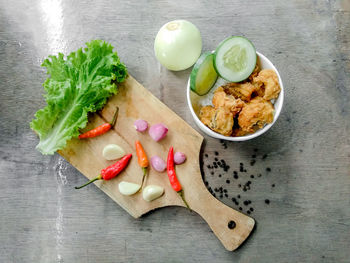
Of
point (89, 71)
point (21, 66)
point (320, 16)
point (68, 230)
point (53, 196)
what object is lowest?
point (68, 230)

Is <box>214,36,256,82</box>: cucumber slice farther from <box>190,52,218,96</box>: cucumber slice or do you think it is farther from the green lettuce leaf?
the green lettuce leaf

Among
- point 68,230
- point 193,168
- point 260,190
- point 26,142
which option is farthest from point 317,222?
point 26,142

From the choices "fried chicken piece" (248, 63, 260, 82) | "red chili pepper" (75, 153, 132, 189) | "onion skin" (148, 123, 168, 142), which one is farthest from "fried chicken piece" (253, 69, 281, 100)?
"red chili pepper" (75, 153, 132, 189)

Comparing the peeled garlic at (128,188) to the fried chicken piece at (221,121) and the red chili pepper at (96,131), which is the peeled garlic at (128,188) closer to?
the red chili pepper at (96,131)

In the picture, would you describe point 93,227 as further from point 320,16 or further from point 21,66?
point 320,16

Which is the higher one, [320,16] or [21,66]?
[320,16]

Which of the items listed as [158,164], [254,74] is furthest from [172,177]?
[254,74]
